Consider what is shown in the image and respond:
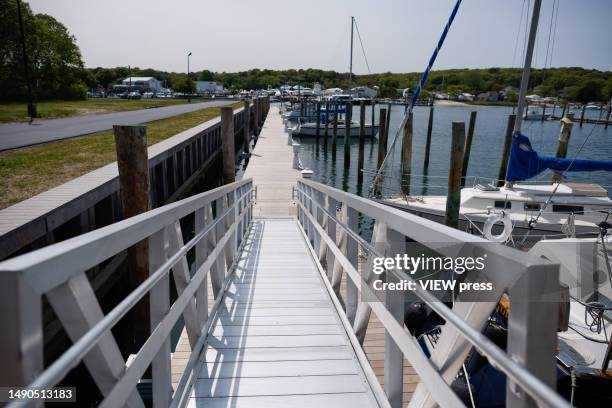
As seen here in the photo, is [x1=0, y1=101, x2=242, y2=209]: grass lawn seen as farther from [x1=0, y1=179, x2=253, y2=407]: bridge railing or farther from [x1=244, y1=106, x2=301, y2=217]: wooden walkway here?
[x1=0, y1=179, x2=253, y2=407]: bridge railing

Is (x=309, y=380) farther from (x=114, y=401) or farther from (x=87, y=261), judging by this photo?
(x=87, y=261)

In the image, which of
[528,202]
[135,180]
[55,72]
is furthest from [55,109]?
[528,202]

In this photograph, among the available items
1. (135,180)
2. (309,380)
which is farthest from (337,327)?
(135,180)

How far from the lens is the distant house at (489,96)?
150 m

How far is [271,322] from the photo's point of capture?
4113 mm

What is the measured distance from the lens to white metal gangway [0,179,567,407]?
A: 4.03 ft

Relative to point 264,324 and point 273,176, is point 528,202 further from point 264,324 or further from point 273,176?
point 264,324

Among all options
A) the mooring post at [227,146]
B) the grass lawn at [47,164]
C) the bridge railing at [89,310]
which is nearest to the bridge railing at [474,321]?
the bridge railing at [89,310]

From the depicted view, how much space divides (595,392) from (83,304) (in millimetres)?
5084

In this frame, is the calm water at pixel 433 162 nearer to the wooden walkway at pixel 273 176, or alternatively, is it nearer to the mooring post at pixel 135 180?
the wooden walkway at pixel 273 176

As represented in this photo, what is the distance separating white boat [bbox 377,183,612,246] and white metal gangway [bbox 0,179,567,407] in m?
8.09

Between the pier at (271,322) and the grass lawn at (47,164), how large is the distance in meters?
4.66

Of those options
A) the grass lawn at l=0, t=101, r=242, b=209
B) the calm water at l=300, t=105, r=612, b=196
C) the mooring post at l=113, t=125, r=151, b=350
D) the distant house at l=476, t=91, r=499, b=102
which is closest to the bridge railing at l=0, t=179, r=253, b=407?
the mooring post at l=113, t=125, r=151, b=350

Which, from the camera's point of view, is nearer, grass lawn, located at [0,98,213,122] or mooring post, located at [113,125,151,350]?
mooring post, located at [113,125,151,350]
